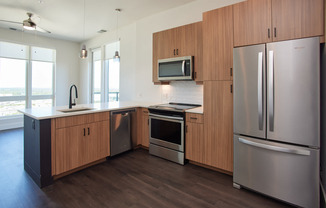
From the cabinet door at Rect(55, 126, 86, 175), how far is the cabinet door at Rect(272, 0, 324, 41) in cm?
299

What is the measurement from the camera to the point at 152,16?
166 inches

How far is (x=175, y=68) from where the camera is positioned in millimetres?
3295

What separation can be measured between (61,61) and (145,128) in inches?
195

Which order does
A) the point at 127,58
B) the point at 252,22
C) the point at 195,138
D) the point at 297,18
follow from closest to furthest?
the point at 297,18, the point at 252,22, the point at 195,138, the point at 127,58

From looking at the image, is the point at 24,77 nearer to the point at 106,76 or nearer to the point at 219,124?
the point at 106,76

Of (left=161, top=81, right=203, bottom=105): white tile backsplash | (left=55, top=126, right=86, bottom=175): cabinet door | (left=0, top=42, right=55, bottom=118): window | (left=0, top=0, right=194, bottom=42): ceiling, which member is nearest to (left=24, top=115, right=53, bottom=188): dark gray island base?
(left=55, top=126, right=86, bottom=175): cabinet door

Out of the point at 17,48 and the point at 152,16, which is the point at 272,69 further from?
the point at 17,48

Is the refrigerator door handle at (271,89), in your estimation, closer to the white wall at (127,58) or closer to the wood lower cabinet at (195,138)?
the wood lower cabinet at (195,138)

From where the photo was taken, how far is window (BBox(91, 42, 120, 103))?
556 cm

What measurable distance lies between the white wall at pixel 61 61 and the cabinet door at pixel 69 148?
4.56 metres

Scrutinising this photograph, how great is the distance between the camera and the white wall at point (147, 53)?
11.4 feet

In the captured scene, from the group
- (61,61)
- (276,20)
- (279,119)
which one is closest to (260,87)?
(279,119)

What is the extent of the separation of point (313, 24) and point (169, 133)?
7.88 ft

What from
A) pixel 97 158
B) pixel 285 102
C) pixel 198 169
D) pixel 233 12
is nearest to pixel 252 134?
pixel 285 102
